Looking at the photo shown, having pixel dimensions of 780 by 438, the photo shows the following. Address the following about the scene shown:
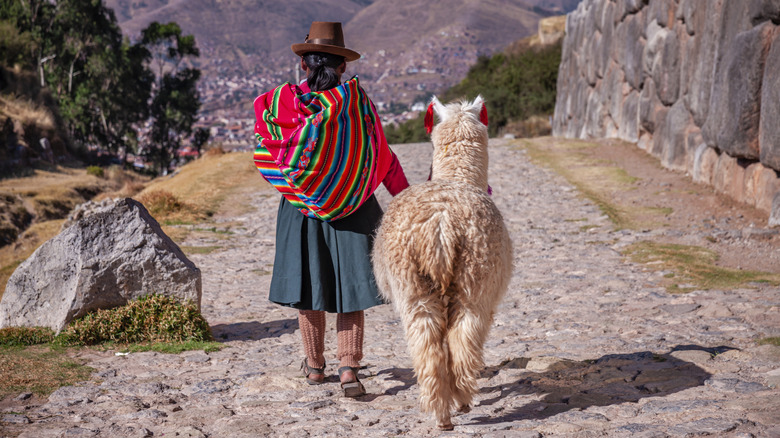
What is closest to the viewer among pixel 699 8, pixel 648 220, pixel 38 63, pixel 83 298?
pixel 83 298

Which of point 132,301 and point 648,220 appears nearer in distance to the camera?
point 132,301

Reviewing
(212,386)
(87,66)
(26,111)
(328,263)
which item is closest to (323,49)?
(328,263)

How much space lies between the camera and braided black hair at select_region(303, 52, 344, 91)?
15.0 ft

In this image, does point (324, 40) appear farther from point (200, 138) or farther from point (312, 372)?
point (200, 138)

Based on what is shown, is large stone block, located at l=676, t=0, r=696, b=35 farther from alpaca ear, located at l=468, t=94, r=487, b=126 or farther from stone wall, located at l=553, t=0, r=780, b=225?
alpaca ear, located at l=468, t=94, r=487, b=126

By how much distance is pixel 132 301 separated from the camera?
6.35m

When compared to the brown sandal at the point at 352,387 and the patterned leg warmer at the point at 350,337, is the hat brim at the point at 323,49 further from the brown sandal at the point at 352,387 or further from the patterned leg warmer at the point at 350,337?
the brown sandal at the point at 352,387

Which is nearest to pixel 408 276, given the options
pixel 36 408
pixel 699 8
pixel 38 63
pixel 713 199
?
pixel 36 408

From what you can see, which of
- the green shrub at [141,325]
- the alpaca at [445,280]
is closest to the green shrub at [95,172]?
the green shrub at [141,325]

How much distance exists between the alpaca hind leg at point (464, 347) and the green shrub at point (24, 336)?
3.89 metres

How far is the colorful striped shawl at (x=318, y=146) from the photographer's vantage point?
14.6 ft

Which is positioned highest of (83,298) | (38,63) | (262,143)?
(38,63)

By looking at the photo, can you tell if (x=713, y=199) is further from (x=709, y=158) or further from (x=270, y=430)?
(x=270, y=430)

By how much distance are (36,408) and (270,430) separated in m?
1.56
